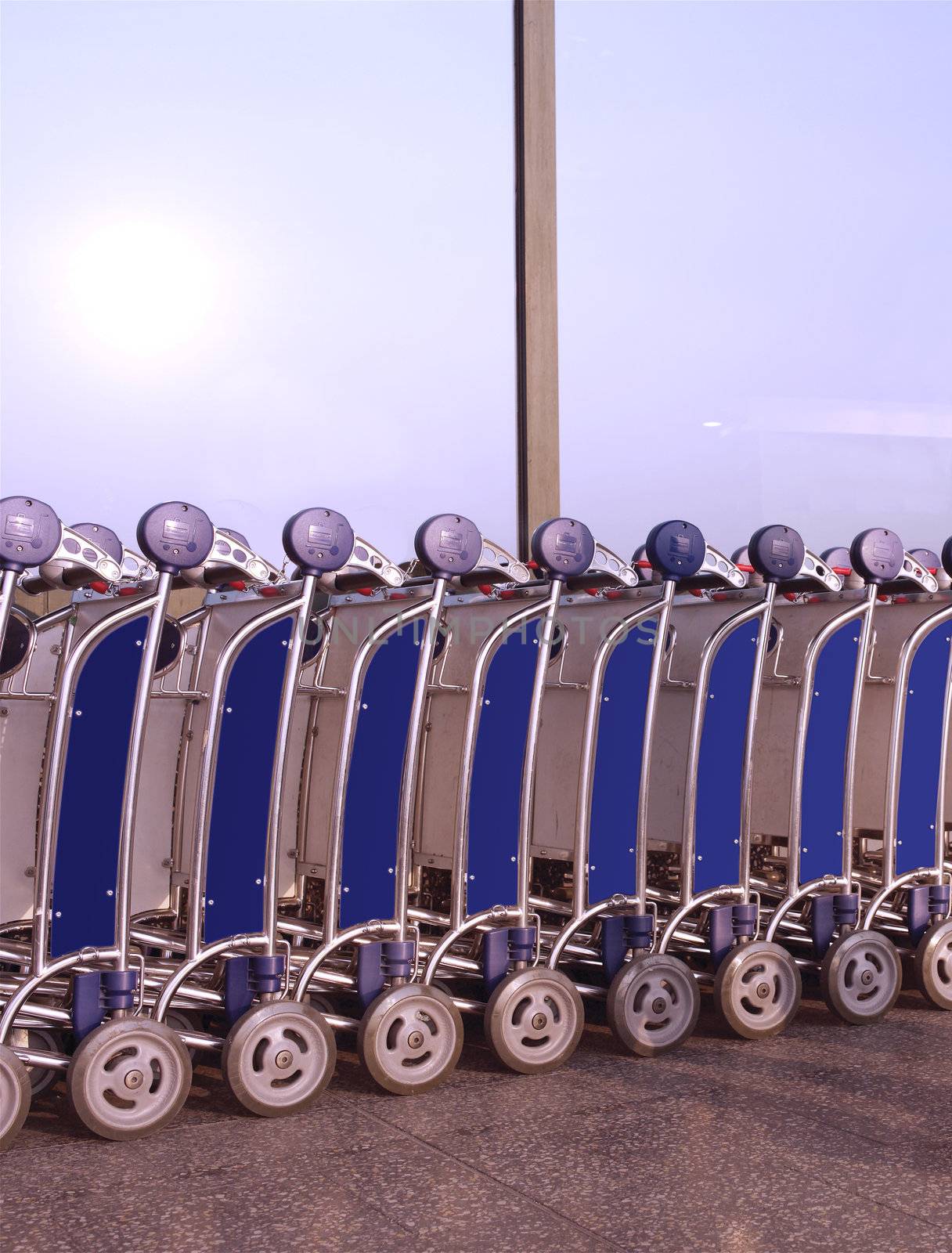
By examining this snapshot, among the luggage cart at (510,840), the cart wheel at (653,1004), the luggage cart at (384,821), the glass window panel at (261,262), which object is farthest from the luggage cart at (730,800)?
the glass window panel at (261,262)

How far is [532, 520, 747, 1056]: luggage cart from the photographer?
155 inches

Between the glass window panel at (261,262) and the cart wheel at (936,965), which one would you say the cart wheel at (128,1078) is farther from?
the glass window panel at (261,262)

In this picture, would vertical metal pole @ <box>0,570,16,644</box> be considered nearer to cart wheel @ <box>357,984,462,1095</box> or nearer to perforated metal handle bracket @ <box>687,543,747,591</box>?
cart wheel @ <box>357,984,462,1095</box>

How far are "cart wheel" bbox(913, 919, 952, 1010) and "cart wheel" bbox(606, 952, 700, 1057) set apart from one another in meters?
0.88

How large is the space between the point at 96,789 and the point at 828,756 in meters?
2.24

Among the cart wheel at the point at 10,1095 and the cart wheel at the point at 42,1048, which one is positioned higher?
the cart wheel at the point at 10,1095

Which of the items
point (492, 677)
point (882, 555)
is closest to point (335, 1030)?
point (492, 677)

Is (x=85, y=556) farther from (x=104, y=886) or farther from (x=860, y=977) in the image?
(x=860, y=977)

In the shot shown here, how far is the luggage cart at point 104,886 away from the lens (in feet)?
10.4

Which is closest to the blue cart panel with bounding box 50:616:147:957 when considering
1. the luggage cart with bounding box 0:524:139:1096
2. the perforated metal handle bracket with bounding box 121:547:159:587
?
the luggage cart with bounding box 0:524:139:1096

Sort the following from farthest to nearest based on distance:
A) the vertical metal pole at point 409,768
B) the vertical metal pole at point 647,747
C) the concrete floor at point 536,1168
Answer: the vertical metal pole at point 647,747 → the vertical metal pole at point 409,768 → the concrete floor at point 536,1168

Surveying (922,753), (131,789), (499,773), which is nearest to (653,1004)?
(499,773)

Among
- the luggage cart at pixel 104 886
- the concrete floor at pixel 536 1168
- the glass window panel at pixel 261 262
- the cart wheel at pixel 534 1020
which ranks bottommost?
the concrete floor at pixel 536 1168

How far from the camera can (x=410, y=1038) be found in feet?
11.7
